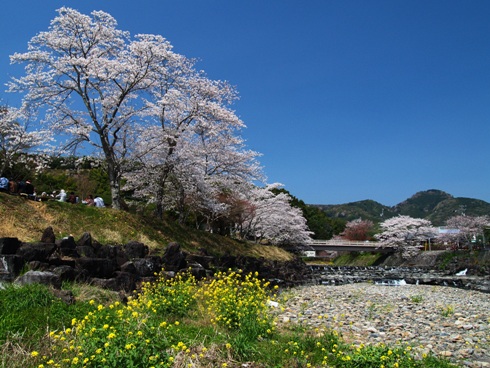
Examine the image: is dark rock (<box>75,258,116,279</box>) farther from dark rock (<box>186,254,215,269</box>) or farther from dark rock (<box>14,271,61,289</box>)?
dark rock (<box>186,254,215,269</box>)

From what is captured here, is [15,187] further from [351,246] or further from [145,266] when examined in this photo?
[351,246]

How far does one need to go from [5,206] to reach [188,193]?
1159 cm

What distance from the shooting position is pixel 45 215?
15844 mm

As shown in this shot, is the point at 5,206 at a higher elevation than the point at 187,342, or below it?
higher

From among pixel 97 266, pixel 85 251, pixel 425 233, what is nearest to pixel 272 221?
pixel 425 233

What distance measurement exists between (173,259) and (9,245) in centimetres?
501

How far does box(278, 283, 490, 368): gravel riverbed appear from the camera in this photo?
791 centimetres

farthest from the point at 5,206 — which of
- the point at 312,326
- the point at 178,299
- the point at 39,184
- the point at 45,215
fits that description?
the point at 39,184

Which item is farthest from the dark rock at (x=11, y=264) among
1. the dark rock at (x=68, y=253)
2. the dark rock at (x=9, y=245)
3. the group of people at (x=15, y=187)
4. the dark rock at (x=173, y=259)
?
the group of people at (x=15, y=187)

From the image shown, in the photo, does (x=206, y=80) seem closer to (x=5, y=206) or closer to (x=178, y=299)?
(x=5, y=206)

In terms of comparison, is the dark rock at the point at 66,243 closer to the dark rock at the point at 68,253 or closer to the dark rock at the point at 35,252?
the dark rock at the point at 68,253

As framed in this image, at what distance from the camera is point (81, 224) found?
651 inches

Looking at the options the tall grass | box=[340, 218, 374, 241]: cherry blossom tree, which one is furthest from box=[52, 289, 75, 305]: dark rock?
box=[340, 218, 374, 241]: cherry blossom tree

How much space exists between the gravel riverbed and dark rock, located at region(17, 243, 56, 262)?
5632 millimetres
